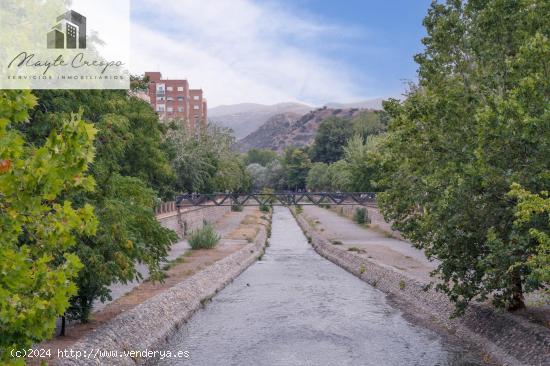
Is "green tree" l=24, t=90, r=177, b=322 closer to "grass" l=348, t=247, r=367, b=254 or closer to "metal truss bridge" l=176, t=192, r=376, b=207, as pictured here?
"grass" l=348, t=247, r=367, b=254

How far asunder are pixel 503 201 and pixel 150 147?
924 inches

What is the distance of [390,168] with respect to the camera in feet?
78.8

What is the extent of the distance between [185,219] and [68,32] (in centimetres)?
4262

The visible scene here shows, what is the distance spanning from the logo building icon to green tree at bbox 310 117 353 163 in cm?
13882

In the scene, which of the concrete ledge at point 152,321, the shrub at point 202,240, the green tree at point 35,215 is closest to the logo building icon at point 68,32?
the concrete ledge at point 152,321

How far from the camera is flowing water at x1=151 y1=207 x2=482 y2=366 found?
19.3m

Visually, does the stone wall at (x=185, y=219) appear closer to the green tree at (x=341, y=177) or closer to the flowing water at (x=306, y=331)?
the green tree at (x=341, y=177)

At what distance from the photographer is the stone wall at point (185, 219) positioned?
5434 centimetres

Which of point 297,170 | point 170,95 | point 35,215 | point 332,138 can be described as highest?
point 170,95

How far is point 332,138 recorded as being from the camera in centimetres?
16338

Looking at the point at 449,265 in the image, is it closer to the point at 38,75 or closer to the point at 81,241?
the point at 81,241

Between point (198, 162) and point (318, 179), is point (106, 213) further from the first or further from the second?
point (318, 179)

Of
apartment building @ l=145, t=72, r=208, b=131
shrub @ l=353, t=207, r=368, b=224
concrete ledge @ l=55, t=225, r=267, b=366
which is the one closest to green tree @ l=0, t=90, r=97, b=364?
concrete ledge @ l=55, t=225, r=267, b=366

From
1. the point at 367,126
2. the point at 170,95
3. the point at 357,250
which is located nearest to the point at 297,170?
the point at 367,126
